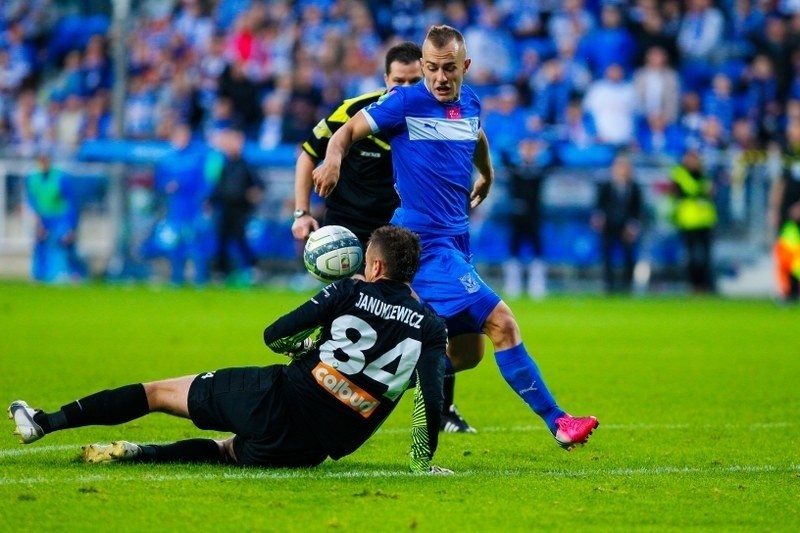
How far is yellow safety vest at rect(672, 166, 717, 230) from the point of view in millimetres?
21078

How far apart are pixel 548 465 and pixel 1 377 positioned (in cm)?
504

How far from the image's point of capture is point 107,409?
6609 millimetres

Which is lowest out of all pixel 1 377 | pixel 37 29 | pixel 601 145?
pixel 1 377

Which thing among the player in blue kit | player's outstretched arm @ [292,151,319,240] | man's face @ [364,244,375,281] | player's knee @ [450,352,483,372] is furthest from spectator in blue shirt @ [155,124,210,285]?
man's face @ [364,244,375,281]

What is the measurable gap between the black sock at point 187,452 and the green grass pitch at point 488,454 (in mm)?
104

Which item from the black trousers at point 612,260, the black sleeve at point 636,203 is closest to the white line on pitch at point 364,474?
the black trousers at point 612,260

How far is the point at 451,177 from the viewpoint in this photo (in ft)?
24.6

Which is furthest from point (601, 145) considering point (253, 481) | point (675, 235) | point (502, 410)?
point (253, 481)

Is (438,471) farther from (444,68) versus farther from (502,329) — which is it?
(444,68)

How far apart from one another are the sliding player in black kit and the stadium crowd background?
50.6 ft

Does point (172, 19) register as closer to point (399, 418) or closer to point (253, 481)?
point (399, 418)

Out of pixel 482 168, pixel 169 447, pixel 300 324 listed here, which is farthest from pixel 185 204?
pixel 300 324

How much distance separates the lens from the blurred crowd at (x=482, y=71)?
22391mm

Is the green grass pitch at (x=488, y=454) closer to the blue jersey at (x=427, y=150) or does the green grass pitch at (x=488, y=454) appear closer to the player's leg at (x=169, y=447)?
the player's leg at (x=169, y=447)
